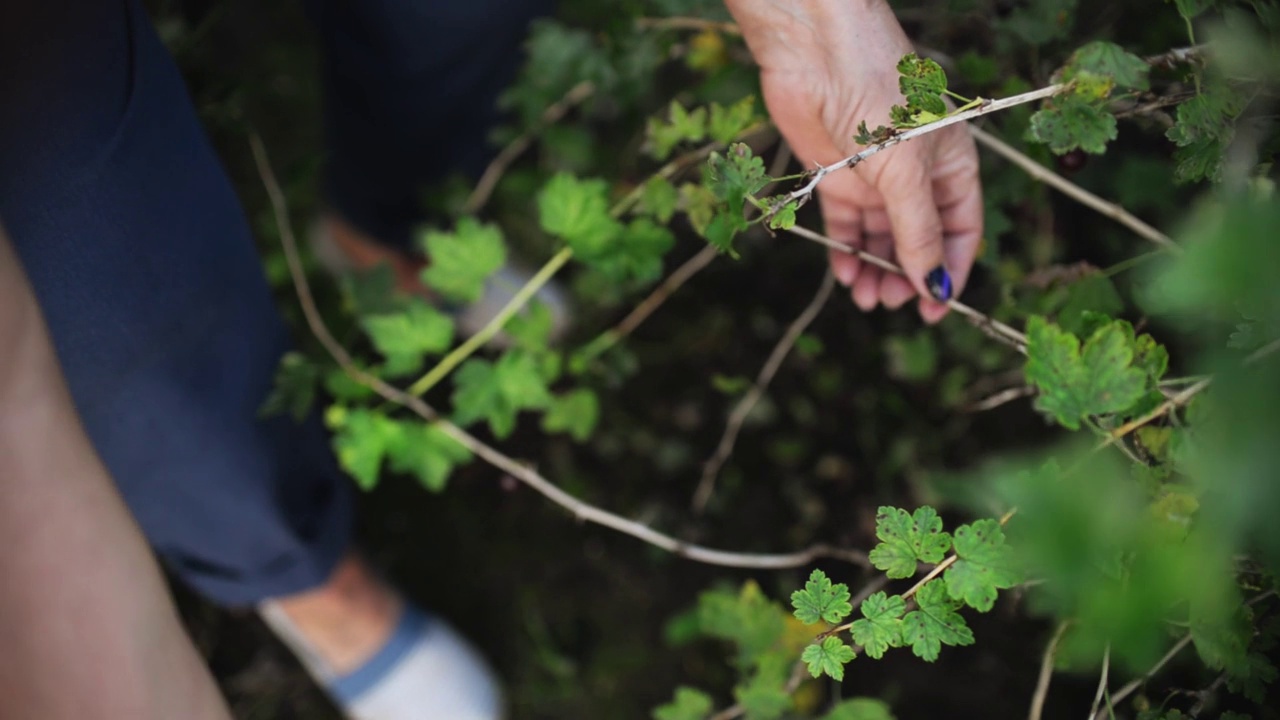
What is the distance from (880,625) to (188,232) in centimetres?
96

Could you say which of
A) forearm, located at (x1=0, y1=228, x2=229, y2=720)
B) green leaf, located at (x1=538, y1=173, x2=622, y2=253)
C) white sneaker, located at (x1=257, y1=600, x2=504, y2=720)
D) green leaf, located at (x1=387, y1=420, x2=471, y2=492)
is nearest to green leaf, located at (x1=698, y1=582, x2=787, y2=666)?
green leaf, located at (x1=387, y1=420, x2=471, y2=492)

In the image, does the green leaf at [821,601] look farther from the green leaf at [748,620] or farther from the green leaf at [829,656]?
the green leaf at [748,620]

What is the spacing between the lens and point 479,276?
1432 mm

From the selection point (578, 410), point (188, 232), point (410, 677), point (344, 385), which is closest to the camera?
point (188, 232)

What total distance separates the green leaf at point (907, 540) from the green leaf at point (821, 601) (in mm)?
51

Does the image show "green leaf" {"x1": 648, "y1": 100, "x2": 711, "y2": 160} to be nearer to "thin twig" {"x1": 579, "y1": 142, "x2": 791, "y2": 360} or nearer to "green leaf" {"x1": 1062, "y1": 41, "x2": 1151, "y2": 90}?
"thin twig" {"x1": 579, "y1": 142, "x2": 791, "y2": 360}

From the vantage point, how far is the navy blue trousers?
975 mm

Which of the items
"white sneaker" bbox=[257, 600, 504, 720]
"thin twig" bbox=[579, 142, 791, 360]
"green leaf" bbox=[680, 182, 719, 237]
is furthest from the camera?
"white sneaker" bbox=[257, 600, 504, 720]

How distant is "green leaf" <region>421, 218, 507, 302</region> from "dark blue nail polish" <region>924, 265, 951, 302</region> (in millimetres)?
624

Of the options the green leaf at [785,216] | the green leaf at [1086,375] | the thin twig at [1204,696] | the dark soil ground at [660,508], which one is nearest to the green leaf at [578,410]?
the dark soil ground at [660,508]

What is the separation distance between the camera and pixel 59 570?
2.65ft

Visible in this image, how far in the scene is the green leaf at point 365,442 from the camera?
1459 mm

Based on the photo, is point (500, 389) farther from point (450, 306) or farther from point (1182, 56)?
point (1182, 56)

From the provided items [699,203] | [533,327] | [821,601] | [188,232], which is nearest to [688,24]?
[699,203]
